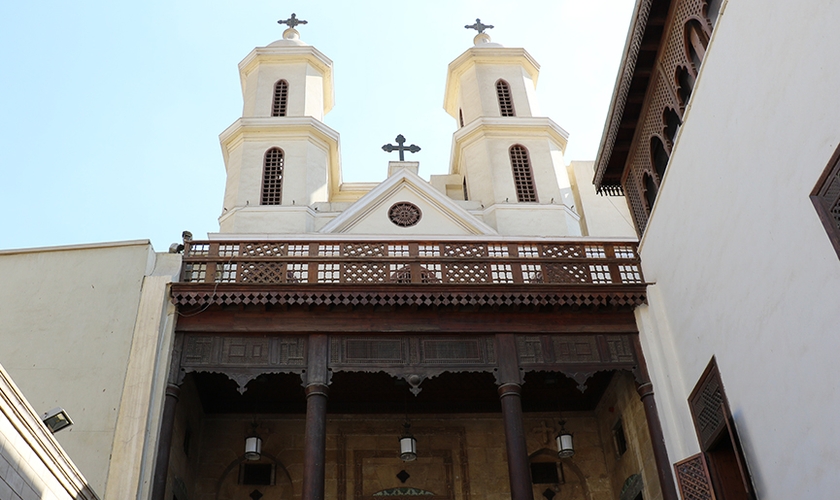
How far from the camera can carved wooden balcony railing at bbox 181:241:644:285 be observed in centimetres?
1189

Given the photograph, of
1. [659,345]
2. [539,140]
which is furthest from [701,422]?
[539,140]

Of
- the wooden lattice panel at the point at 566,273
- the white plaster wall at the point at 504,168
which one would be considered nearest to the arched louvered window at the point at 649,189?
the wooden lattice panel at the point at 566,273

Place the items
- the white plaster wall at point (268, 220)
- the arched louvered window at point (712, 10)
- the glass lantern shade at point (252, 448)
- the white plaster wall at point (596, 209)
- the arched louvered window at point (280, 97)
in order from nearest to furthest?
1. the arched louvered window at point (712, 10)
2. the glass lantern shade at point (252, 448)
3. the white plaster wall at point (268, 220)
4. the white plaster wall at point (596, 209)
5. the arched louvered window at point (280, 97)

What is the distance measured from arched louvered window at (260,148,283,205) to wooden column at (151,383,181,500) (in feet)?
25.7

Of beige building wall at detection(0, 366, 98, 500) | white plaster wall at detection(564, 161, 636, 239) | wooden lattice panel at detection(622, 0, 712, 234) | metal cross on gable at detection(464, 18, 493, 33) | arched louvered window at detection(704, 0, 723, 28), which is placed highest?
metal cross on gable at detection(464, 18, 493, 33)

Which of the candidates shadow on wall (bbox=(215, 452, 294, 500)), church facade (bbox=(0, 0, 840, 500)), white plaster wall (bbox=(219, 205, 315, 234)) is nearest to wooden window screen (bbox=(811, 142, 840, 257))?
church facade (bbox=(0, 0, 840, 500))

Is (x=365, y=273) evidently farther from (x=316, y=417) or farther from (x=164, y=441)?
(x=164, y=441)

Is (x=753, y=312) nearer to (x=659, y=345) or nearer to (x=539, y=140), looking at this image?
(x=659, y=345)

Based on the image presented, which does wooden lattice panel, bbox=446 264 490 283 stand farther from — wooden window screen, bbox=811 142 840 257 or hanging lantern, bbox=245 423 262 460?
wooden window screen, bbox=811 142 840 257

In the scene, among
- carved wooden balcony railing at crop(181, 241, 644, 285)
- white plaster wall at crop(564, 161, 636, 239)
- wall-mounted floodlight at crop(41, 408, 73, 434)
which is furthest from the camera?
white plaster wall at crop(564, 161, 636, 239)

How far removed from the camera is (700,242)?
10.1 metres

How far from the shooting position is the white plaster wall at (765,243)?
23.9 feet

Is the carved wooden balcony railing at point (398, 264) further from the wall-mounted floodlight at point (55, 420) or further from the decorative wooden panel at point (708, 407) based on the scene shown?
the wall-mounted floodlight at point (55, 420)

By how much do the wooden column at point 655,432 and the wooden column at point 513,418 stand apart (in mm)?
1632
